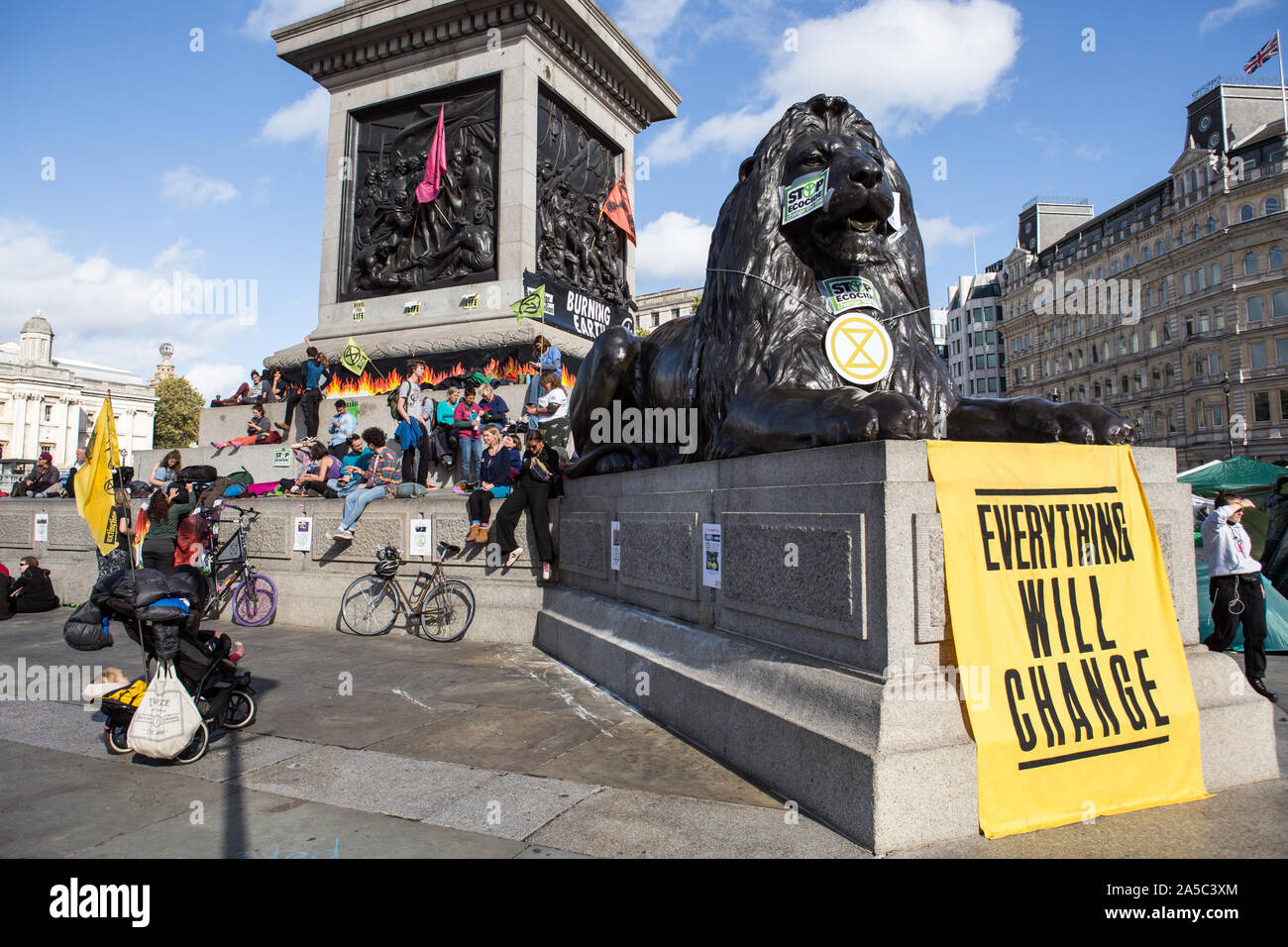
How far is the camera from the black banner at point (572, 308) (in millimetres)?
13281

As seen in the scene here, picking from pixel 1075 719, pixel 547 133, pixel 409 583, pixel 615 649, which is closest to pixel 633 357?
pixel 615 649

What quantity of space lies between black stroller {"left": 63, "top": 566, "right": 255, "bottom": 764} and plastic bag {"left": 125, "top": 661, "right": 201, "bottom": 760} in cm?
14

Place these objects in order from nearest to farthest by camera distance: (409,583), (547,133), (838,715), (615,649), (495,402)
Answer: (838,715)
(615,649)
(409,583)
(495,402)
(547,133)

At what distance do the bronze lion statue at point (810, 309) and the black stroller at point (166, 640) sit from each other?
3.23 m

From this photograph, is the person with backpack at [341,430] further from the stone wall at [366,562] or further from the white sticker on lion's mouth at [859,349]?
the white sticker on lion's mouth at [859,349]

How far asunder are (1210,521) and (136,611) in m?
8.41

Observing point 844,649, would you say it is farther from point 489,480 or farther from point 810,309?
point 489,480

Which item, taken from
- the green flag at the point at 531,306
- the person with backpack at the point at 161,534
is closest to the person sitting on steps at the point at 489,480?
the person with backpack at the point at 161,534

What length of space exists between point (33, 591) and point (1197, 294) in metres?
66.8
